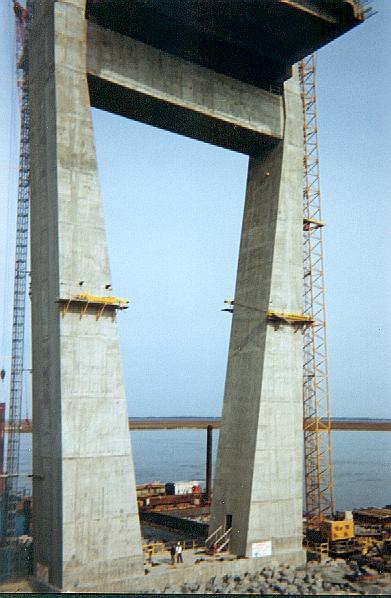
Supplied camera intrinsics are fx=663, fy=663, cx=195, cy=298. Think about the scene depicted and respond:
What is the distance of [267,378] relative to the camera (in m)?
27.5

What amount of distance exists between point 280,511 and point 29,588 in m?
10.4

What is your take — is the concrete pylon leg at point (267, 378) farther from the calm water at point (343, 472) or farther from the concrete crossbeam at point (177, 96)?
the calm water at point (343, 472)

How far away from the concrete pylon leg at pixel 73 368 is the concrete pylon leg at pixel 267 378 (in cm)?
610

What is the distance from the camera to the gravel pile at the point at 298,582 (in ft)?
75.9

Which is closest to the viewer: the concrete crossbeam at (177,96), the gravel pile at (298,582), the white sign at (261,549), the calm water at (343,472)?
the gravel pile at (298,582)

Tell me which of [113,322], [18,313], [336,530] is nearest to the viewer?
[113,322]

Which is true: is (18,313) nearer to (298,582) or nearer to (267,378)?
(267,378)

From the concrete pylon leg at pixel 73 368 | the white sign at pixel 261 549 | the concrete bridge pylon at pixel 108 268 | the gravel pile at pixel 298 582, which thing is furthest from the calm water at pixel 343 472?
the concrete pylon leg at pixel 73 368

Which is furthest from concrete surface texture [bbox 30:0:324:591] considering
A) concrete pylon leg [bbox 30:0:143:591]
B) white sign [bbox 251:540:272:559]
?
white sign [bbox 251:540:272:559]

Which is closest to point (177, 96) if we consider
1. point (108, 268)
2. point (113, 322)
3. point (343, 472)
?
point (108, 268)

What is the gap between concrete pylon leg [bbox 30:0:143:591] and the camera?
21.5 meters

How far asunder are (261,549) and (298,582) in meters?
2.45

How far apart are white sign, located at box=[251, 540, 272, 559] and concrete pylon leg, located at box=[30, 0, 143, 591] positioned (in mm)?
5599

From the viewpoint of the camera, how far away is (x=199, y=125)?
90.4ft
